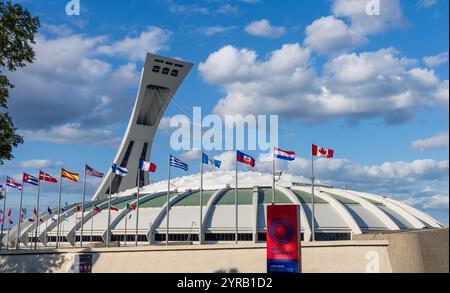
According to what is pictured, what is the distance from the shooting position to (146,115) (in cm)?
8738

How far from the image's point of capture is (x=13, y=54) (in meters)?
31.6

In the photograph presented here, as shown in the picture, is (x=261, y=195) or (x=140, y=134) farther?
(x=140, y=134)

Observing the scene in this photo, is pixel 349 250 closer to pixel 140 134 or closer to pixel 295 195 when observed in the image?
pixel 295 195

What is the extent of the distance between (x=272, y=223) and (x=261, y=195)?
29.5 m

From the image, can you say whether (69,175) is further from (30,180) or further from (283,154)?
(283,154)

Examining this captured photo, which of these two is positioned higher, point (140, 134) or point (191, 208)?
point (140, 134)

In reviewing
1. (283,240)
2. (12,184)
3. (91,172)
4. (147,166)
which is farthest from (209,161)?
(12,184)

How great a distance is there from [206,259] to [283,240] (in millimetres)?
11697

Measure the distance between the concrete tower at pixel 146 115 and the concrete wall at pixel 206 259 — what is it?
4145 centimetres

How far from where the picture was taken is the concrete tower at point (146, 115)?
8312cm
